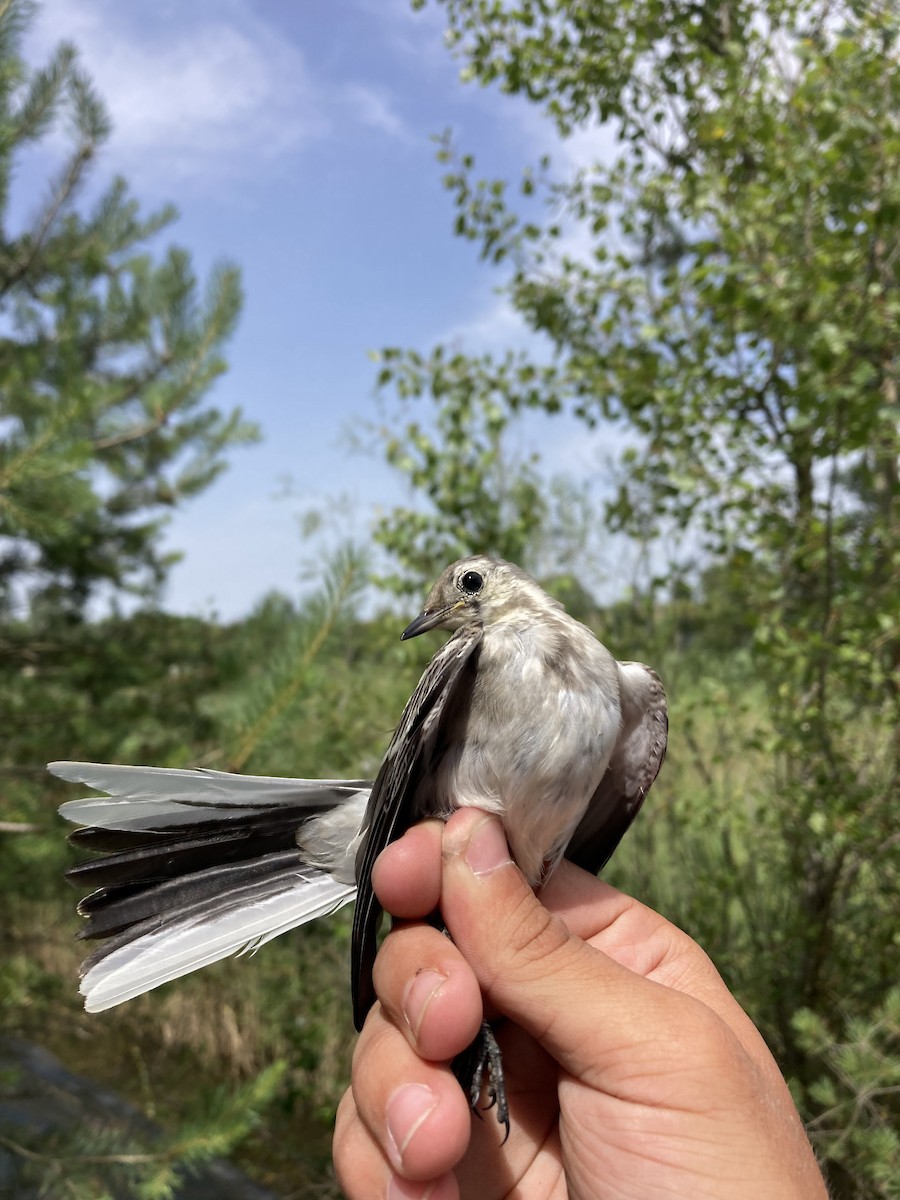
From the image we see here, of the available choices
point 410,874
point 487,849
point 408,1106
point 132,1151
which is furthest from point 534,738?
point 132,1151

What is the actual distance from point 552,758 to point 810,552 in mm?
2400

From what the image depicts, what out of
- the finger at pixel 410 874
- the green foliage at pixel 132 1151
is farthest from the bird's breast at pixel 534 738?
the green foliage at pixel 132 1151

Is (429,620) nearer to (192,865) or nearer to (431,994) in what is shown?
(192,865)

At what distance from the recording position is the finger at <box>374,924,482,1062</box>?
74.2 inches

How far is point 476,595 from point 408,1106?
156 centimetres

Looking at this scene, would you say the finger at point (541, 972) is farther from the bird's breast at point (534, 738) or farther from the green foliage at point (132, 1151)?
the green foliage at point (132, 1151)

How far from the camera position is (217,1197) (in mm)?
5141

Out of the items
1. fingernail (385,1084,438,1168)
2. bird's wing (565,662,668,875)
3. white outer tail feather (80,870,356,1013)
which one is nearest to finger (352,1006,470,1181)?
fingernail (385,1084,438,1168)

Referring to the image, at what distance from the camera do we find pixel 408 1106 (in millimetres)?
1850

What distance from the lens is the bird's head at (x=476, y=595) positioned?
2.63 m

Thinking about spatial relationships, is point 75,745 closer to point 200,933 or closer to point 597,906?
point 200,933

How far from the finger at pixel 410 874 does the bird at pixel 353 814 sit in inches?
3.4

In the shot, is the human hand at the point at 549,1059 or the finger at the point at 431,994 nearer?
the human hand at the point at 549,1059

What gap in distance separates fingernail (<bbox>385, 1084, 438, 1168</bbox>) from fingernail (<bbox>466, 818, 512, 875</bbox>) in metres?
0.54
